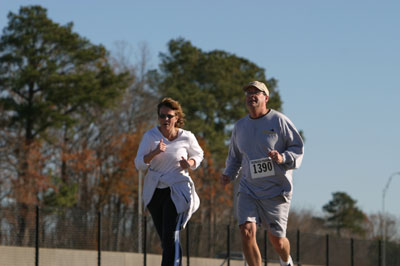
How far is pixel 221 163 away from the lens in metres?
53.4

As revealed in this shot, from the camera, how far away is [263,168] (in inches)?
315

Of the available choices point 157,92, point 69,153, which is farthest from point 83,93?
point 157,92

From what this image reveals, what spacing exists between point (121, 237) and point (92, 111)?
26952 mm

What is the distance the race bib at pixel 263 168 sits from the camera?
315 inches

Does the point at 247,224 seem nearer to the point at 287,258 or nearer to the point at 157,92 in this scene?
the point at 287,258

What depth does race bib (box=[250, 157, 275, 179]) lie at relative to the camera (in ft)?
26.2

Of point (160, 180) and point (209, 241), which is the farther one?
point (209, 241)

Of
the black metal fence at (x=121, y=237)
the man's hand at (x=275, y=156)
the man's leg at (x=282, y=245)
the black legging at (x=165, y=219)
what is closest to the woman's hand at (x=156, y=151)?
the black legging at (x=165, y=219)

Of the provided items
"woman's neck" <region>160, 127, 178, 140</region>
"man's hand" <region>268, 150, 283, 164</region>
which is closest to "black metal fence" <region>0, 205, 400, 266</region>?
"woman's neck" <region>160, 127, 178, 140</region>

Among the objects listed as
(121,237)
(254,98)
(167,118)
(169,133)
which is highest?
(254,98)

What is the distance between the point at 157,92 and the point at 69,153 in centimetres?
787

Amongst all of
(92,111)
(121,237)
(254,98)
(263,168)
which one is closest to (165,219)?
(263,168)

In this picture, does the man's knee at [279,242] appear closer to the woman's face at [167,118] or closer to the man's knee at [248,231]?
the man's knee at [248,231]

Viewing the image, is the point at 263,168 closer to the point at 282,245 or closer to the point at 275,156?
the point at 275,156
